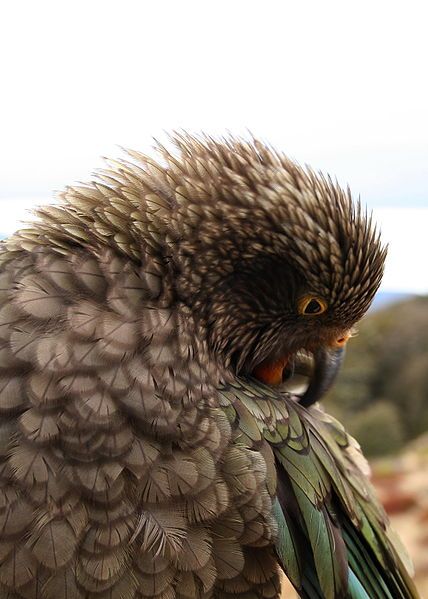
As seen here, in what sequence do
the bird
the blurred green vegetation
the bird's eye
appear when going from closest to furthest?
the bird → the bird's eye → the blurred green vegetation

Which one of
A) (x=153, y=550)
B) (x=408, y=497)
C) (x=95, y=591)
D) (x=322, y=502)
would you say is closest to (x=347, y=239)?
(x=322, y=502)

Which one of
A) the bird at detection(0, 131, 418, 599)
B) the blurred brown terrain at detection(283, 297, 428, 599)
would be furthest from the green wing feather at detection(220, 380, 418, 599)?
the blurred brown terrain at detection(283, 297, 428, 599)

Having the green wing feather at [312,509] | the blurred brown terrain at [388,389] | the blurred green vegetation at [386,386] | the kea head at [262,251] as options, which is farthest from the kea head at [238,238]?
the blurred green vegetation at [386,386]

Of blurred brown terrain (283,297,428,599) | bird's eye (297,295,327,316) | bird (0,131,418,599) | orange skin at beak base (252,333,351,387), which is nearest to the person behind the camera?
bird (0,131,418,599)

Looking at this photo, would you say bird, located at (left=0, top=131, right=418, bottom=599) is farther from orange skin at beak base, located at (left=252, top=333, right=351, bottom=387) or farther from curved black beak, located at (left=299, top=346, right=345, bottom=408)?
curved black beak, located at (left=299, top=346, right=345, bottom=408)

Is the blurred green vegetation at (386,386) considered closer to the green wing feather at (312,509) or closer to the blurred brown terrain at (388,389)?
the blurred brown terrain at (388,389)

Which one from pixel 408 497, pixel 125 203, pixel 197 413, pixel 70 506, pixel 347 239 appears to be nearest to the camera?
pixel 70 506

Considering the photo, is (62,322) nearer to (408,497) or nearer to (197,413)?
(197,413)
